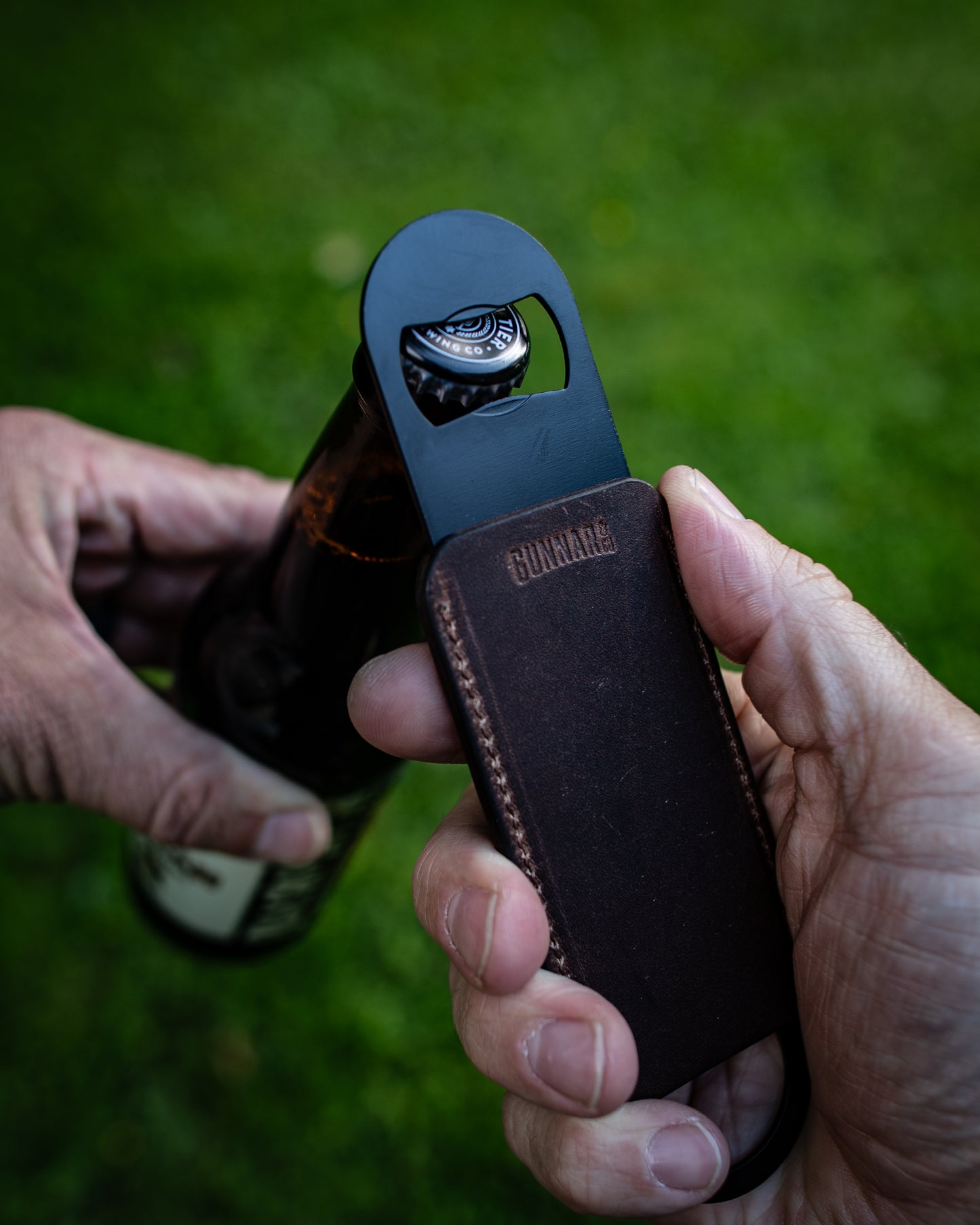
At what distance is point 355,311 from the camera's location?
277 cm

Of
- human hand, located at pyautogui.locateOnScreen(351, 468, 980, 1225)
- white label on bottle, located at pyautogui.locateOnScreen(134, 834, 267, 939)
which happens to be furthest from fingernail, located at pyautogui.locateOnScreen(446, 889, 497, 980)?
white label on bottle, located at pyautogui.locateOnScreen(134, 834, 267, 939)

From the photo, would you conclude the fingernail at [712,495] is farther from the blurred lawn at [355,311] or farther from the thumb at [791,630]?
the blurred lawn at [355,311]

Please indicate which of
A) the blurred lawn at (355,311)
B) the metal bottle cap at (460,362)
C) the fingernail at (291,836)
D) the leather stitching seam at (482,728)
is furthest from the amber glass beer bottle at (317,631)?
the blurred lawn at (355,311)

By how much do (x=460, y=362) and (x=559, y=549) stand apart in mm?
209

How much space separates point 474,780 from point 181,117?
3022 millimetres

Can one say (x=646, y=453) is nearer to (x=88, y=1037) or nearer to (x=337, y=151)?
(x=337, y=151)

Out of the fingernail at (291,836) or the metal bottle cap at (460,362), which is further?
the fingernail at (291,836)

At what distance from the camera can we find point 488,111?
339 cm

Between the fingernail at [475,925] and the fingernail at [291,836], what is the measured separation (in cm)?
44

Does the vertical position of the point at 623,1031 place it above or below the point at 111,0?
below

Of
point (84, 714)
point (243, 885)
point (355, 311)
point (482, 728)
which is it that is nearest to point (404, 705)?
point (482, 728)

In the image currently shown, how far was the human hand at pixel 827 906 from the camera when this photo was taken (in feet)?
3.20

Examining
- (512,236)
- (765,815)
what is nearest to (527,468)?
(512,236)

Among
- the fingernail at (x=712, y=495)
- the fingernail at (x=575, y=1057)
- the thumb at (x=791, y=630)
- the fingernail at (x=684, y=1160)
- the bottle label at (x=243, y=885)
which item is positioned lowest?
the bottle label at (x=243, y=885)
